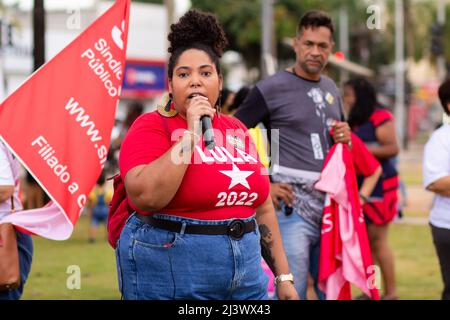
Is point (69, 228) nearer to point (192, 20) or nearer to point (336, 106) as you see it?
point (192, 20)

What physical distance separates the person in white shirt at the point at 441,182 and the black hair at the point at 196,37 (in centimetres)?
240

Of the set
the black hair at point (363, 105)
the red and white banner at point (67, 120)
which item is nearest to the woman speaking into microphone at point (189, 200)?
the red and white banner at point (67, 120)

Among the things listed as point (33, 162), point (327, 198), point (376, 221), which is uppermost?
point (33, 162)

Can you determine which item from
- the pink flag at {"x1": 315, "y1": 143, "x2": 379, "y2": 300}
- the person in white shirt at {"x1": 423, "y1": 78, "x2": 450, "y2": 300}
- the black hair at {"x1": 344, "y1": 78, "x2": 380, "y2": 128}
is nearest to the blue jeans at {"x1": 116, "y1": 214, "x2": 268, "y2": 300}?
the pink flag at {"x1": 315, "y1": 143, "x2": 379, "y2": 300}

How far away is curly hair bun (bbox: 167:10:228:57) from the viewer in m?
3.84

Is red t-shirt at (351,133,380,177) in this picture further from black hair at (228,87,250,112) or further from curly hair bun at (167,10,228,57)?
curly hair bun at (167,10,228,57)

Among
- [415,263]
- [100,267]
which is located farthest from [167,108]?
[415,263]

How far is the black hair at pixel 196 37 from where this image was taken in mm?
3820

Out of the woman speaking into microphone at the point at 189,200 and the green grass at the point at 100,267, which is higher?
the woman speaking into microphone at the point at 189,200

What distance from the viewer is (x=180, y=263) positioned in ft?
11.9

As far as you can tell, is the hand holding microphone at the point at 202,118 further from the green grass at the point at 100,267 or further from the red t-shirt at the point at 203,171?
the green grass at the point at 100,267

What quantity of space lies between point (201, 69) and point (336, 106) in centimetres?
240

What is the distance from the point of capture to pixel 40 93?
4832mm
